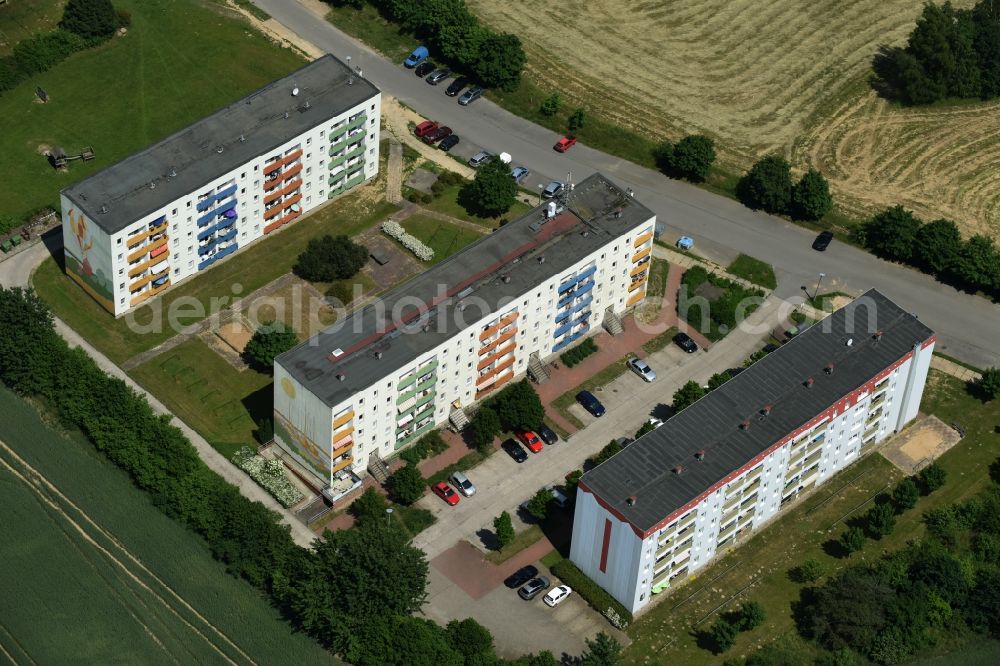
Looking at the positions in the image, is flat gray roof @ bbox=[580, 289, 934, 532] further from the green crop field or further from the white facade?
the green crop field

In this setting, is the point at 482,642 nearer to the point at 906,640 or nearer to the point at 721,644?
the point at 721,644

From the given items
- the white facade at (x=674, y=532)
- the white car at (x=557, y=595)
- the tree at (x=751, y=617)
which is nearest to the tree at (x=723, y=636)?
the tree at (x=751, y=617)

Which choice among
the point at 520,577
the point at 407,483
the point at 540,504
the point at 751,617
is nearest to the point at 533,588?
the point at 520,577

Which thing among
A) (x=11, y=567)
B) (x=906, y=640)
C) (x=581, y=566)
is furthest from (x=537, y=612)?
(x=11, y=567)

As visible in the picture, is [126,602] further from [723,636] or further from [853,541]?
[853,541]

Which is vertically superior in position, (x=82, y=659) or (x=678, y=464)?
(x=678, y=464)

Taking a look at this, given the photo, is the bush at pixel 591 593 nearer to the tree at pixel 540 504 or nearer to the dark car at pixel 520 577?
the dark car at pixel 520 577
